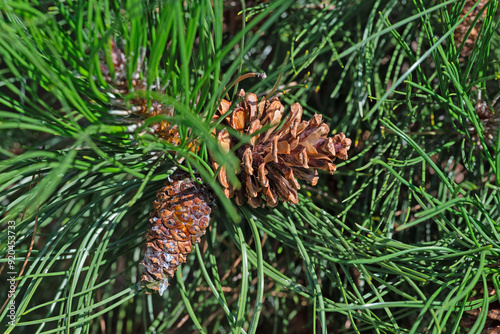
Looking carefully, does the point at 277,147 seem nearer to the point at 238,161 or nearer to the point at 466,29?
the point at 238,161

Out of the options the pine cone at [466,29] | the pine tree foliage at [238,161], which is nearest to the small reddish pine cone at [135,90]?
the pine tree foliage at [238,161]

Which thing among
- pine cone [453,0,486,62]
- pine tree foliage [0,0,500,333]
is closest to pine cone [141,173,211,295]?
pine tree foliage [0,0,500,333]

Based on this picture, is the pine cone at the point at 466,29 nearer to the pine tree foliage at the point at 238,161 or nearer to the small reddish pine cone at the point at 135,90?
the pine tree foliage at the point at 238,161

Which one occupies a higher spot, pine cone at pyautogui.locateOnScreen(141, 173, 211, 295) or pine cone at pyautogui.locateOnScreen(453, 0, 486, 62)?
pine cone at pyautogui.locateOnScreen(453, 0, 486, 62)

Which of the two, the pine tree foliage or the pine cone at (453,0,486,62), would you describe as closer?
the pine tree foliage

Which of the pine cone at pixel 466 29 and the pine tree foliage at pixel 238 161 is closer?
the pine tree foliage at pixel 238 161

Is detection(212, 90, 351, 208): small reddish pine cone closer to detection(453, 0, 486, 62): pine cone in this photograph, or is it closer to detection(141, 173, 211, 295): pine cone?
detection(141, 173, 211, 295): pine cone
